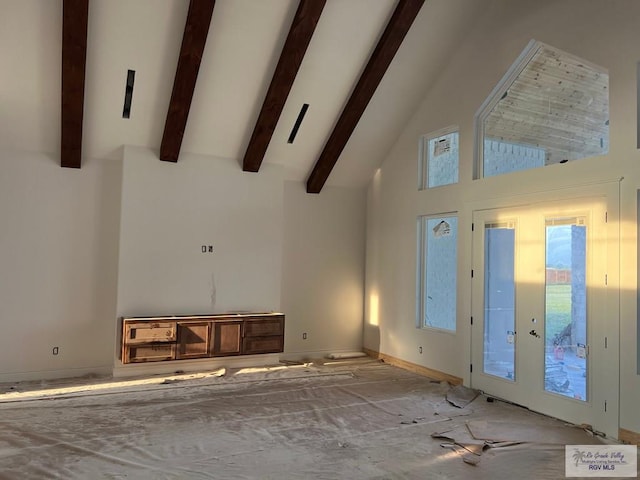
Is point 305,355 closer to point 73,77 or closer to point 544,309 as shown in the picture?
point 544,309

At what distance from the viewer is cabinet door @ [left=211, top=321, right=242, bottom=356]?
19.8 feet

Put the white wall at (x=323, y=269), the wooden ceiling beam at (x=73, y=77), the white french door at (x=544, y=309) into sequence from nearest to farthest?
1. the white french door at (x=544, y=309)
2. the wooden ceiling beam at (x=73, y=77)
3. the white wall at (x=323, y=269)

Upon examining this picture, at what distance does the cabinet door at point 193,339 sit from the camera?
19.1ft

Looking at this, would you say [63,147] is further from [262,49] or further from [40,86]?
[262,49]

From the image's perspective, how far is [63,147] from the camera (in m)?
5.58

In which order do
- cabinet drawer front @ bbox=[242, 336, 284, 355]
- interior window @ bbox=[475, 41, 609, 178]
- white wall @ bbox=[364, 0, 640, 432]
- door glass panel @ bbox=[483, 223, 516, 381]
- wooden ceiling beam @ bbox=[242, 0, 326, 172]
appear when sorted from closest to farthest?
white wall @ bbox=[364, 0, 640, 432] < interior window @ bbox=[475, 41, 609, 178] < wooden ceiling beam @ bbox=[242, 0, 326, 172] < door glass panel @ bbox=[483, 223, 516, 381] < cabinet drawer front @ bbox=[242, 336, 284, 355]

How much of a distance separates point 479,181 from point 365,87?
1837 millimetres

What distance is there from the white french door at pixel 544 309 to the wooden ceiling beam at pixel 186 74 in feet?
11.7

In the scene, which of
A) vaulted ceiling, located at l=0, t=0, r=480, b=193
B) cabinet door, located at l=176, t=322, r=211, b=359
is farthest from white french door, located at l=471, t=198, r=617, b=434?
cabinet door, located at l=176, t=322, r=211, b=359

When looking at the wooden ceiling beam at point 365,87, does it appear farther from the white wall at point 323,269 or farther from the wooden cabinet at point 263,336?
the wooden cabinet at point 263,336

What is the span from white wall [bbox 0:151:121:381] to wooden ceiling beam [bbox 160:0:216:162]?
882 mm

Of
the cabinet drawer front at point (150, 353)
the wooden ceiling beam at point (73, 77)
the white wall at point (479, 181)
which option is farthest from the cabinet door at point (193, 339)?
the white wall at point (479, 181)

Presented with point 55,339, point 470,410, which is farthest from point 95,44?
point 470,410

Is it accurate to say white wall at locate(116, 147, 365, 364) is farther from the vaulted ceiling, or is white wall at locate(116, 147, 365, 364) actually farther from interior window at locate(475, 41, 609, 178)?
interior window at locate(475, 41, 609, 178)
